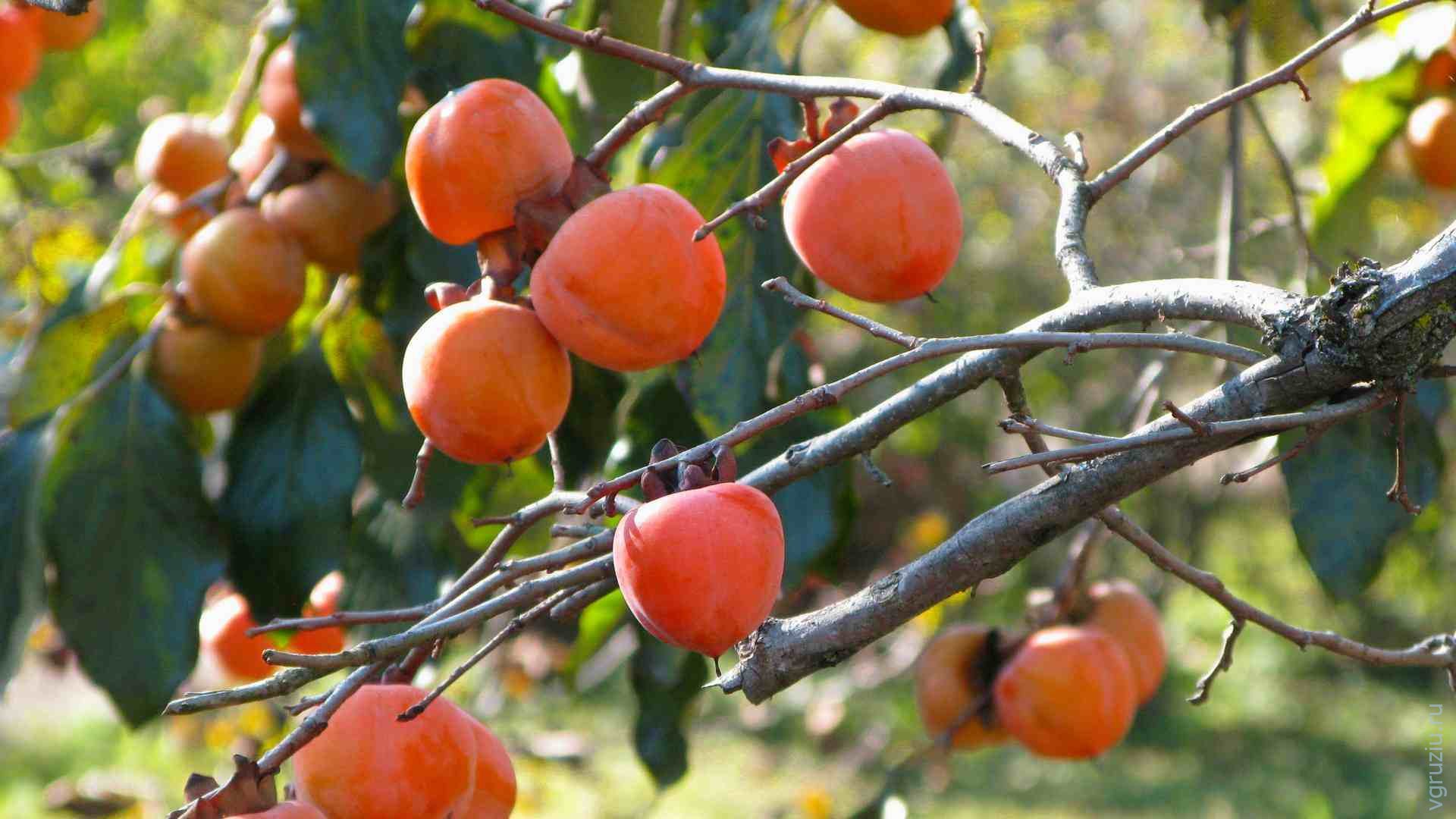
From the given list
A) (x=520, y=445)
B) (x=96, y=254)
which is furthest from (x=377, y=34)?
(x=96, y=254)

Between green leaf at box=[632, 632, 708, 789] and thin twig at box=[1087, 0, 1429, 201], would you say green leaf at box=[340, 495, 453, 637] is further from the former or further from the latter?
thin twig at box=[1087, 0, 1429, 201]

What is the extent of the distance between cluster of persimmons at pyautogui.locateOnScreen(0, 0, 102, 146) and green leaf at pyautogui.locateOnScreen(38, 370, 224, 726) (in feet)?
2.34

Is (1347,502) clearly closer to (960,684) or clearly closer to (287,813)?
(960,684)

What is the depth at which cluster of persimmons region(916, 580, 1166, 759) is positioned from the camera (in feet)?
5.49

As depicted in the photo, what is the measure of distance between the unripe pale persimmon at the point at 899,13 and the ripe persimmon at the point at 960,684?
0.81 m

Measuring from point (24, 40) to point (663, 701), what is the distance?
1423 mm

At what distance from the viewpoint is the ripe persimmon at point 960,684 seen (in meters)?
1.82

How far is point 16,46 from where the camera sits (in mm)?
2137

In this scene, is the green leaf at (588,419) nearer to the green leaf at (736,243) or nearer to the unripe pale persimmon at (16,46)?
the green leaf at (736,243)

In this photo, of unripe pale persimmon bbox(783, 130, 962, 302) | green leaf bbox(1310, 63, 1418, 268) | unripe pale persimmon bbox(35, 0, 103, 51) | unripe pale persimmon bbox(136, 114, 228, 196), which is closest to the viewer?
unripe pale persimmon bbox(783, 130, 962, 302)

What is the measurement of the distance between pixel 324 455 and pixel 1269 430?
114 cm

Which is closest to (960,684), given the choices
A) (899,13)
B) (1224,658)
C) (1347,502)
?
(1347,502)

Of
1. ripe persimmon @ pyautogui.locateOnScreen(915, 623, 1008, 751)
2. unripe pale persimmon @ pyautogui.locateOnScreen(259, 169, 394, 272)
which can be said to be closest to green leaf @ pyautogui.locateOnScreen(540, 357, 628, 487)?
unripe pale persimmon @ pyautogui.locateOnScreen(259, 169, 394, 272)

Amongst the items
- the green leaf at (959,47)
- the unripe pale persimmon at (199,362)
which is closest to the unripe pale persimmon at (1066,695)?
the green leaf at (959,47)
